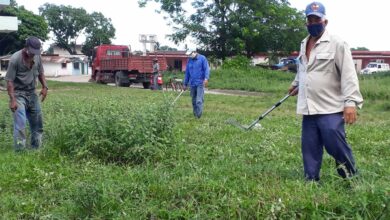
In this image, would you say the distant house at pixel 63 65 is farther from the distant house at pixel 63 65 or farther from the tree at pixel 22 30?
the tree at pixel 22 30

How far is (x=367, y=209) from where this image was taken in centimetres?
350

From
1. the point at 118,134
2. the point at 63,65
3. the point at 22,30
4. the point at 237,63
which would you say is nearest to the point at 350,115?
the point at 118,134

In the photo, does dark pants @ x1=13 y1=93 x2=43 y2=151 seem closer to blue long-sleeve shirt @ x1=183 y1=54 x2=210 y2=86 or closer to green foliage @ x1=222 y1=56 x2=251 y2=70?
blue long-sleeve shirt @ x1=183 y1=54 x2=210 y2=86

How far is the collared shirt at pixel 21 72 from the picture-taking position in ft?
22.7

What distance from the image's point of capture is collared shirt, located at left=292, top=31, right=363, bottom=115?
175 inches

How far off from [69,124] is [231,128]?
11.1ft

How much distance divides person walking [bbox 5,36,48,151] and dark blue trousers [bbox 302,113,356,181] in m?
3.95

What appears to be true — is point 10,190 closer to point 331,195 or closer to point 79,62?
→ point 331,195

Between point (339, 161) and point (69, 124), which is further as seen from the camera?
point (69, 124)

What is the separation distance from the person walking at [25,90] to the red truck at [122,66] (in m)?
19.8

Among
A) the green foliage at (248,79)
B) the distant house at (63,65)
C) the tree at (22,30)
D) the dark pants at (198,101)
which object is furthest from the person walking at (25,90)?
the distant house at (63,65)

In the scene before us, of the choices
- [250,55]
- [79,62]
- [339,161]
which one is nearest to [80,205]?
[339,161]

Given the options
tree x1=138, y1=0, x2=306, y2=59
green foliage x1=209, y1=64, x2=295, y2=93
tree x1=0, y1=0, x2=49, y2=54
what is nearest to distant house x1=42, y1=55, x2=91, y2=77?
tree x1=0, y1=0, x2=49, y2=54

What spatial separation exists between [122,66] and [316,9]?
23.8m
